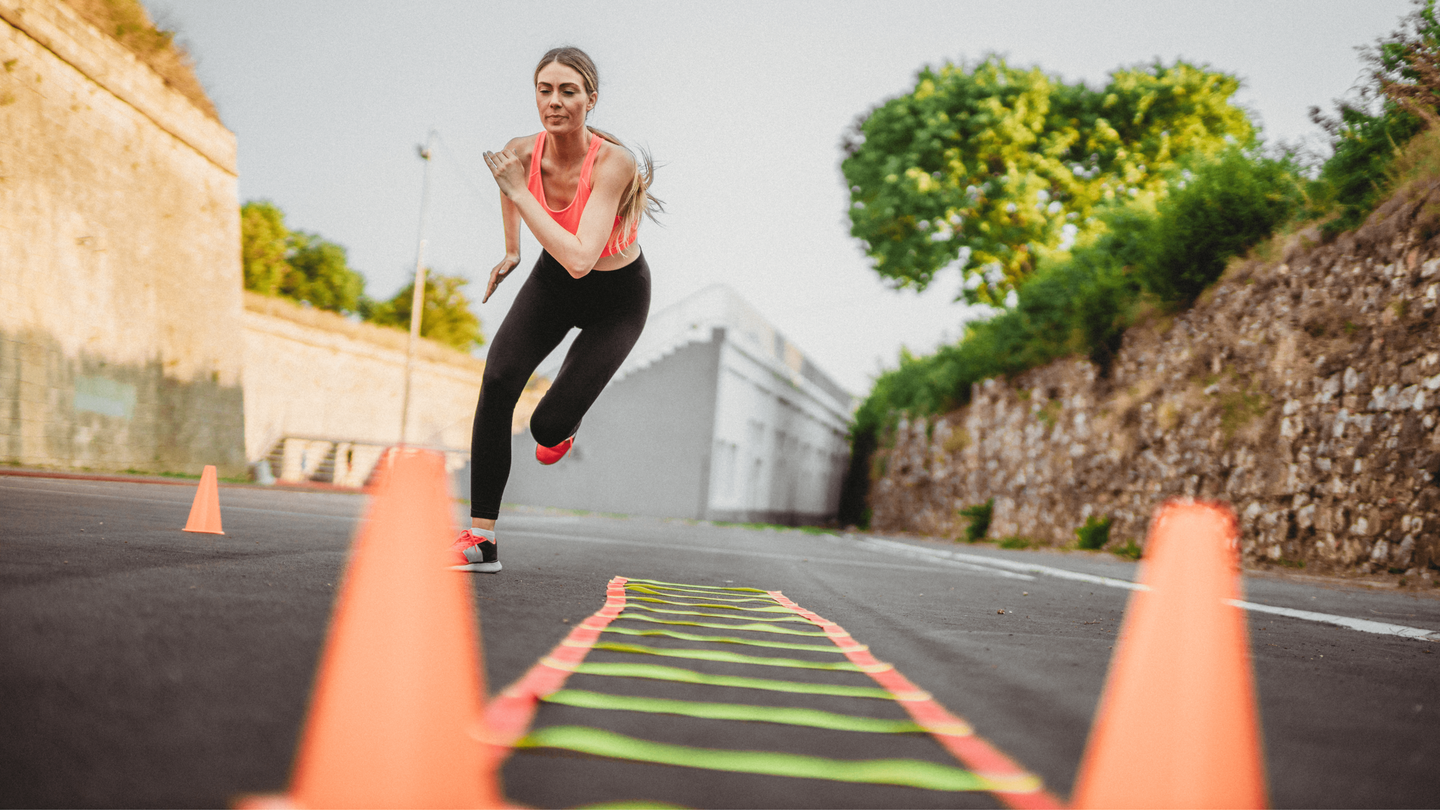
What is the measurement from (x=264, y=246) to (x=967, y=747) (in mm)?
56190

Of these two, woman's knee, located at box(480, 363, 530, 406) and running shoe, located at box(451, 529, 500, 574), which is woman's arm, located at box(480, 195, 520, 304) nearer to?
woman's knee, located at box(480, 363, 530, 406)

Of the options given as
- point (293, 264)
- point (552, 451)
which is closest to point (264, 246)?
point (293, 264)

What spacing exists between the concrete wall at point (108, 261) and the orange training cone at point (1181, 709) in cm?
1699

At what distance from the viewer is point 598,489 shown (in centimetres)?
2320

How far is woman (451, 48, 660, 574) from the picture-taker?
11.2 feet

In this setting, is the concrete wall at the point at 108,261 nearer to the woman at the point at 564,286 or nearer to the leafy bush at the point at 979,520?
the woman at the point at 564,286

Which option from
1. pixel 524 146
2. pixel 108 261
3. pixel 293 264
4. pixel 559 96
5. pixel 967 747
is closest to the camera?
pixel 967 747

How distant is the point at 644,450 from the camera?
23.1 metres

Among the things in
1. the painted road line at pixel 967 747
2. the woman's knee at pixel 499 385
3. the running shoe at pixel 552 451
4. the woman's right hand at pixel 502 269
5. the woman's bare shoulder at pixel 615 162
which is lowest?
the painted road line at pixel 967 747

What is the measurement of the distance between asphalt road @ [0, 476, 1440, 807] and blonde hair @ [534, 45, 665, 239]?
1511 millimetres

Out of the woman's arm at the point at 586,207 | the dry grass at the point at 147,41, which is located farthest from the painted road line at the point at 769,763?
the dry grass at the point at 147,41

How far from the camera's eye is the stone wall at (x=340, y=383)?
2769 centimetres

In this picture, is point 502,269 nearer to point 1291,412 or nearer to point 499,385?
point 499,385

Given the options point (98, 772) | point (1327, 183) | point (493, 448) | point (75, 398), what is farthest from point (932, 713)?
point (75, 398)
